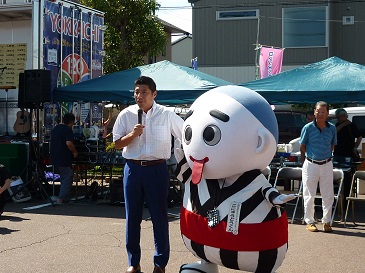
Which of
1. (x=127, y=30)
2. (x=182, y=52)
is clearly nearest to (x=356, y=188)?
(x=127, y=30)

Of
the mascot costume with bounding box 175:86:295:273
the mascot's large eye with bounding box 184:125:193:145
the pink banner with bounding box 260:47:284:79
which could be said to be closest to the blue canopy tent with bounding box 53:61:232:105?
the mascot's large eye with bounding box 184:125:193:145

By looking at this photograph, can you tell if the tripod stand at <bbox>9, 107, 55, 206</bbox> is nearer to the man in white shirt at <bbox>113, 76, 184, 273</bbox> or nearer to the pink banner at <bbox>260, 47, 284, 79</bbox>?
the man in white shirt at <bbox>113, 76, 184, 273</bbox>

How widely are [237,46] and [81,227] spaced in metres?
22.7

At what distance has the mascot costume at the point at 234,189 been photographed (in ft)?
16.0

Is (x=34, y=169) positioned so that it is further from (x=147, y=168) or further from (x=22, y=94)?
(x=147, y=168)

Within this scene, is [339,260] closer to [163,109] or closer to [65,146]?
[163,109]

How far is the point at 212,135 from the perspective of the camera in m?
4.98

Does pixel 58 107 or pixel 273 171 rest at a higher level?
pixel 58 107

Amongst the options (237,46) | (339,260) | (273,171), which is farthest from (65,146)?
(237,46)

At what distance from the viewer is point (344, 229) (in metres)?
9.99

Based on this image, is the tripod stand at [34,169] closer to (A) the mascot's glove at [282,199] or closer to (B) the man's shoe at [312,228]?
(B) the man's shoe at [312,228]

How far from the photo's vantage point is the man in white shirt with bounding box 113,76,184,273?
249 inches

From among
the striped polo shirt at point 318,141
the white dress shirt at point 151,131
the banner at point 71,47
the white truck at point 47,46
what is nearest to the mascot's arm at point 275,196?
the white dress shirt at point 151,131

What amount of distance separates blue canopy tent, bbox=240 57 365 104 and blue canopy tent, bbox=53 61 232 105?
1103 millimetres
